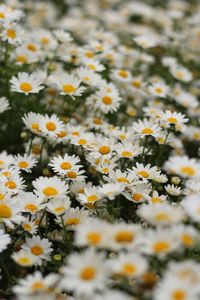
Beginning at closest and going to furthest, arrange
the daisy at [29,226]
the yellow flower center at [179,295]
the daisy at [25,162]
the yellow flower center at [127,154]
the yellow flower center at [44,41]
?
the yellow flower center at [179,295] < the daisy at [29,226] < the yellow flower center at [127,154] < the daisy at [25,162] < the yellow flower center at [44,41]

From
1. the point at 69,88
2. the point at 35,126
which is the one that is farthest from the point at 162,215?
the point at 69,88

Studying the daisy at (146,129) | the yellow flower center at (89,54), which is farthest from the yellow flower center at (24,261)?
the yellow flower center at (89,54)

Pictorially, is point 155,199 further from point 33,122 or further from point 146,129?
point 33,122

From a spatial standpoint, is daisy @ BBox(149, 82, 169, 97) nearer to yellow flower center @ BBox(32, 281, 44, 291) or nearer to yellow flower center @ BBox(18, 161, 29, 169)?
yellow flower center @ BBox(18, 161, 29, 169)

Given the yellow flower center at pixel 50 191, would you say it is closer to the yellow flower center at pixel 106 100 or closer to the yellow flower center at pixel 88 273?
the yellow flower center at pixel 88 273

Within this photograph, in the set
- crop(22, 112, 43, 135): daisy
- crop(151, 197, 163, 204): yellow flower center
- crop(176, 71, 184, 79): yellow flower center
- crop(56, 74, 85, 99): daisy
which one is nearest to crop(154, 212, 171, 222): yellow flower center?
crop(151, 197, 163, 204): yellow flower center

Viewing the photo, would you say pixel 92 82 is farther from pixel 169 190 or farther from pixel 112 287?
pixel 112 287
